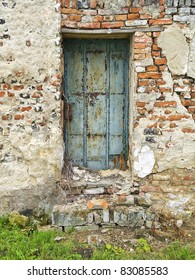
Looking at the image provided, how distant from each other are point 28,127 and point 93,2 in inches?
61.1

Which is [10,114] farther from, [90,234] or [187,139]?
[187,139]

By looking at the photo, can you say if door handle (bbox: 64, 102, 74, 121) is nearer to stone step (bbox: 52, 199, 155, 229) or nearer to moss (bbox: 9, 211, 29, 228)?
stone step (bbox: 52, 199, 155, 229)

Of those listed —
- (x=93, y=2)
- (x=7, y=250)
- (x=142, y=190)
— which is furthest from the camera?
(x=142, y=190)

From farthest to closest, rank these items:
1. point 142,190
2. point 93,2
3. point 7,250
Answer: point 142,190 → point 93,2 → point 7,250

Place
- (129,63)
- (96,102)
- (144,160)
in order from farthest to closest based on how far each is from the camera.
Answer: (96,102)
(129,63)
(144,160)

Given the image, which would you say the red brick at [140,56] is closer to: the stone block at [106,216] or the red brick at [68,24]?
the red brick at [68,24]

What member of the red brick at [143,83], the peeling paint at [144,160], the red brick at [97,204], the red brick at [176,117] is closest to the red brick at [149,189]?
the peeling paint at [144,160]

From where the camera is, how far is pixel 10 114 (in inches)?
184

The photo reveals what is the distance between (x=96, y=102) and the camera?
505cm

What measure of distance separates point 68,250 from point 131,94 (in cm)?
189

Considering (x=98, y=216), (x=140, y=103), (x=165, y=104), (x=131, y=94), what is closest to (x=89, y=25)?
(x=131, y=94)

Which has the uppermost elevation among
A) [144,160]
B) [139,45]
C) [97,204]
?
[139,45]

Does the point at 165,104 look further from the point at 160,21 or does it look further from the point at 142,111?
the point at 160,21

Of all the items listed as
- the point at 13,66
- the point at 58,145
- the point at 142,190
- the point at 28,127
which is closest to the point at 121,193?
the point at 142,190
